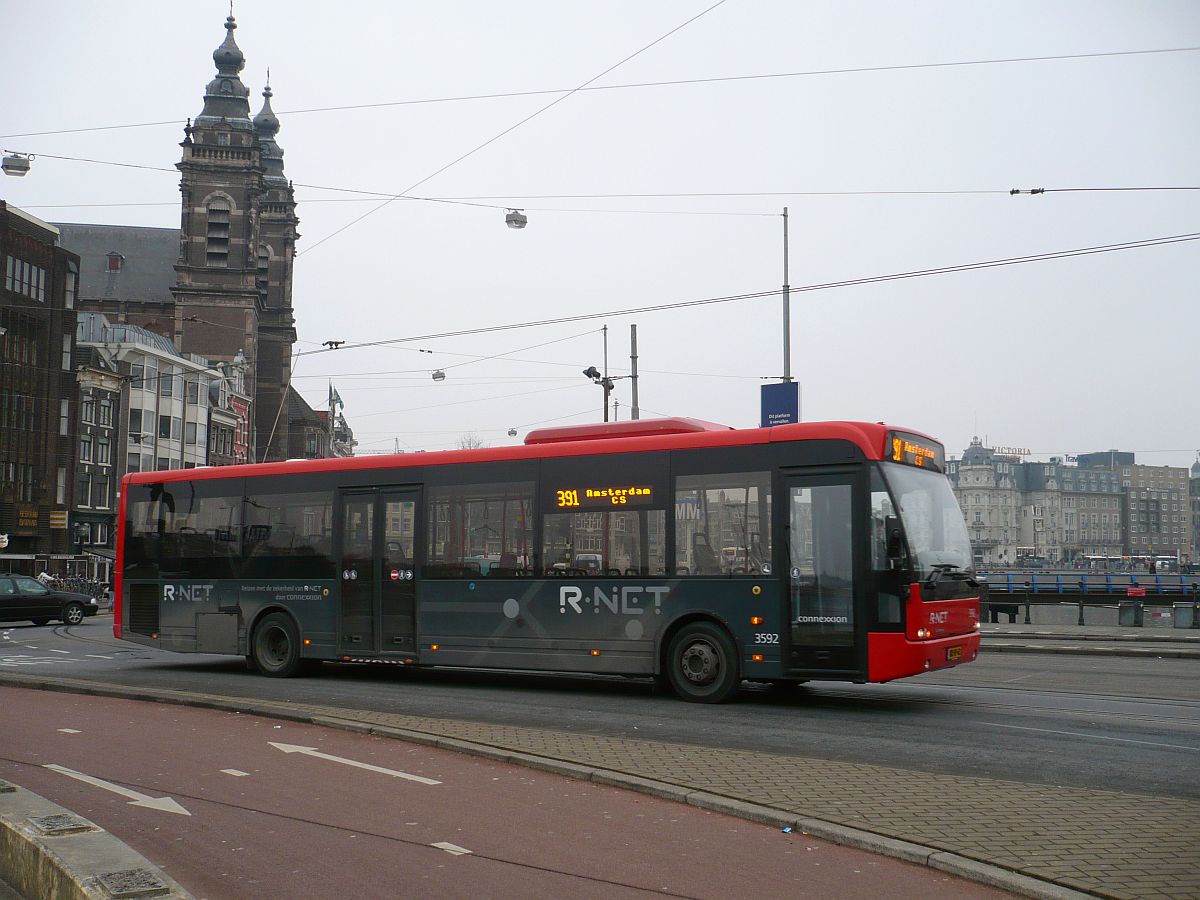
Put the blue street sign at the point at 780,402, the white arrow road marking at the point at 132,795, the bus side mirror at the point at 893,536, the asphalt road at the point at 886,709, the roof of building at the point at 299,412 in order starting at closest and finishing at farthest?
the white arrow road marking at the point at 132,795, the asphalt road at the point at 886,709, the bus side mirror at the point at 893,536, the blue street sign at the point at 780,402, the roof of building at the point at 299,412

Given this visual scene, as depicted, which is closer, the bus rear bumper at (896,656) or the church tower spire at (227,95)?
the bus rear bumper at (896,656)

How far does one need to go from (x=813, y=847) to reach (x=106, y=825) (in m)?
4.34

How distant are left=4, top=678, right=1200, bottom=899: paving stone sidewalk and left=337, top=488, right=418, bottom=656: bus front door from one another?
566cm

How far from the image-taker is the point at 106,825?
7480mm

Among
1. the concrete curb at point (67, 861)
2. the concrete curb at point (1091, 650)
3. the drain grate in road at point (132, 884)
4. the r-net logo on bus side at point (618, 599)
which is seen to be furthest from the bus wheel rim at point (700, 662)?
the concrete curb at point (1091, 650)

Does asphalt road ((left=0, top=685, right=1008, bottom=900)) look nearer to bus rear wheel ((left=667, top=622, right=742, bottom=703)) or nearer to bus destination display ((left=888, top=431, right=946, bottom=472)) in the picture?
bus rear wheel ((left=667, top=622, right=742, bottom=703))

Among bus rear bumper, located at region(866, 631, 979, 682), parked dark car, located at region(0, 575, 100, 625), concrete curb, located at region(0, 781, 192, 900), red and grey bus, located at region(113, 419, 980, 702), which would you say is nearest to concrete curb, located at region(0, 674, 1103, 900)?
red and grey bus, located at region(113, 419, 980, 702)

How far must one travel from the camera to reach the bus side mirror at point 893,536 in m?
13.1

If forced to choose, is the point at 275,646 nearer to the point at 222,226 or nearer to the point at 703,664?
the point at 703,664

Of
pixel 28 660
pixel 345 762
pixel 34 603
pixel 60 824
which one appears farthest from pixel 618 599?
pixel 34 603

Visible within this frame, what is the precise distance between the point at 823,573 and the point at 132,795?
7787mm

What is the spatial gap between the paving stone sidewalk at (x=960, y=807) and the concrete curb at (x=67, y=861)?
397 cm

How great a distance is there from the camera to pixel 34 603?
33.2 meters

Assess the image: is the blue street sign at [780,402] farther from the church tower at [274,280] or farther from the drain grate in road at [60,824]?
the church tower at [274,280]
